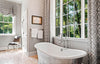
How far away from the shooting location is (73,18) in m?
2.80

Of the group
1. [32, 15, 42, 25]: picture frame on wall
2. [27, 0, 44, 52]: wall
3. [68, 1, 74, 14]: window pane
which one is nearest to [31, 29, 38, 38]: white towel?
[27, 0, 44, 52]: wall

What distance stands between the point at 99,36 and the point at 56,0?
2560mm

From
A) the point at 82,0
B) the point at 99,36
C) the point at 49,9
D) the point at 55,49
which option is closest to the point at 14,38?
the point at 49,9

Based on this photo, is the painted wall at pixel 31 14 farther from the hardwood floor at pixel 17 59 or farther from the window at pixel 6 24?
the window at pixel 6 24

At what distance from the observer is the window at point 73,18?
2.41 m

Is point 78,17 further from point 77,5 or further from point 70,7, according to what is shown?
point 70,7

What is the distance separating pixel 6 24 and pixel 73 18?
14.3 ft

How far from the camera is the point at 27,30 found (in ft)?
12.4

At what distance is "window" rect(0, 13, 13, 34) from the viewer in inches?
203

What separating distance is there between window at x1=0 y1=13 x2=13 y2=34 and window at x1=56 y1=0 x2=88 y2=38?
3.49m

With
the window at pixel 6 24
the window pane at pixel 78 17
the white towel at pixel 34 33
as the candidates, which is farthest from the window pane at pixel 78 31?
the window at pixel 6 24

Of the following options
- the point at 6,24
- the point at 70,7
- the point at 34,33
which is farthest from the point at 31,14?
the point at 6,24

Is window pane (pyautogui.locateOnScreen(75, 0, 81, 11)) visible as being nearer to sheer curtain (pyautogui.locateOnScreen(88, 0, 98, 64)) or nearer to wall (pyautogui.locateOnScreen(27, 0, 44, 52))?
sheer curtain (pyautogui.locateOnScreen(88, 0, 98, 64))

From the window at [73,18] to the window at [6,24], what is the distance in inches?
138
